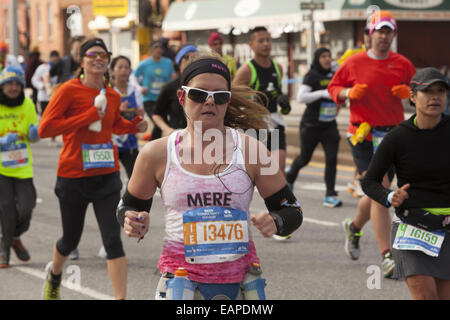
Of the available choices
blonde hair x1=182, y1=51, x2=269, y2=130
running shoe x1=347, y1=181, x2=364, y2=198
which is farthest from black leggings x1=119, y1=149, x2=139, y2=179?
blonde hair x1=182, y1=51, x2=269, y2=130

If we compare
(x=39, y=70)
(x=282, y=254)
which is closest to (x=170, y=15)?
(x=39, y=70)

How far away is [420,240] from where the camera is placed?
516 cm

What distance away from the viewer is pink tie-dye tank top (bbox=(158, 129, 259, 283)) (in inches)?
147

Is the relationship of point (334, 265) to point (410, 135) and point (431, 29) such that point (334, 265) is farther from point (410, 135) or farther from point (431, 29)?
point (431, 29)

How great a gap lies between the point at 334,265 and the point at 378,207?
2.46 feet

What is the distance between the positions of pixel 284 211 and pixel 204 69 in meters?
0.71

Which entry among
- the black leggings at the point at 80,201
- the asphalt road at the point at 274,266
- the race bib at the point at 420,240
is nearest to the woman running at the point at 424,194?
the race bib at the point at 420,240

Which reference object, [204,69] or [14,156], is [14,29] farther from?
[204,69]

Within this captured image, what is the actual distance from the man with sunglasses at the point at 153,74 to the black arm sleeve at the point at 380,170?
9521 mm

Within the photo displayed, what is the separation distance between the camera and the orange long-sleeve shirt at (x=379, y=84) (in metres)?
7.88

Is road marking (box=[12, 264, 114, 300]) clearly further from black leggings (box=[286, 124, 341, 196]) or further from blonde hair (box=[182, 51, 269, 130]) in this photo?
black leggings (box=[286, 124, 341, 196])

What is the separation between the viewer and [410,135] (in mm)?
5281

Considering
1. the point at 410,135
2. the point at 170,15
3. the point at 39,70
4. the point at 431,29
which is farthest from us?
the point at 170,15

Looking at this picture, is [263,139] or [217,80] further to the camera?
[263,139]
